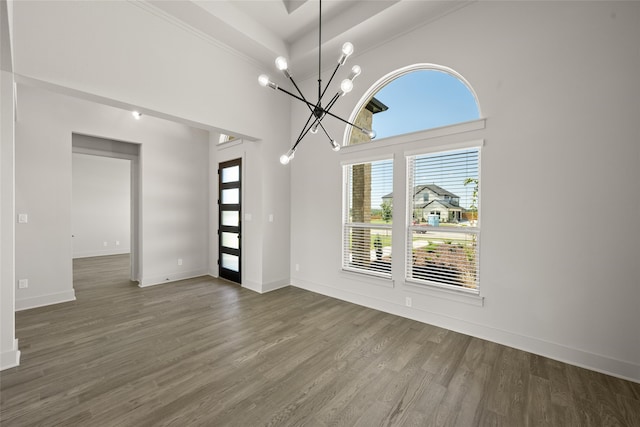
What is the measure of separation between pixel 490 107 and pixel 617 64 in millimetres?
970

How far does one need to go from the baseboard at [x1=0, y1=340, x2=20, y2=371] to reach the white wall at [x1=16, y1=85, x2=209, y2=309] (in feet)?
6.46

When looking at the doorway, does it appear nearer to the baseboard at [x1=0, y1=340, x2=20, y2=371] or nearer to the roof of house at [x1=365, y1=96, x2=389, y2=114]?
the baseboard at [x1=0, y1=340, x2=20, y2=371]

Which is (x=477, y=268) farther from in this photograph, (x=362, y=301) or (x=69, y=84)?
(x=69, y=84)

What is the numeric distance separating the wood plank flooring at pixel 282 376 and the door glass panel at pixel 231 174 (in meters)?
2.64

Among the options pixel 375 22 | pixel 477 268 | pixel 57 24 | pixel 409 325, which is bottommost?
pixel 409 325

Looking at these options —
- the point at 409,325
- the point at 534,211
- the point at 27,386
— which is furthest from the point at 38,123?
the point at 534,211

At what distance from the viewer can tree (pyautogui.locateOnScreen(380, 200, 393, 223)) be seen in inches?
151

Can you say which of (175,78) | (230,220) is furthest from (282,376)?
(230,220)

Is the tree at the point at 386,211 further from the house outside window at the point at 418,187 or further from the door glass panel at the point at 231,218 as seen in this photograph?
the door glass panel at the point at 231,218

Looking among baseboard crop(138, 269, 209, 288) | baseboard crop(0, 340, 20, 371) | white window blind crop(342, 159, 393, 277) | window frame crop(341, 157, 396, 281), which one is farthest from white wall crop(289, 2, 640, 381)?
baseboard crop(138, 269, 209, 288)

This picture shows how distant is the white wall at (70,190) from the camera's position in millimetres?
3910

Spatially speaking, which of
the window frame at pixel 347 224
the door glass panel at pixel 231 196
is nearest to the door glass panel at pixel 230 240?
the door glass panel at pixel 231 196

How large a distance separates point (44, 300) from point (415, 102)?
6104 mm

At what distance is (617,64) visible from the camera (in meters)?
2.37
